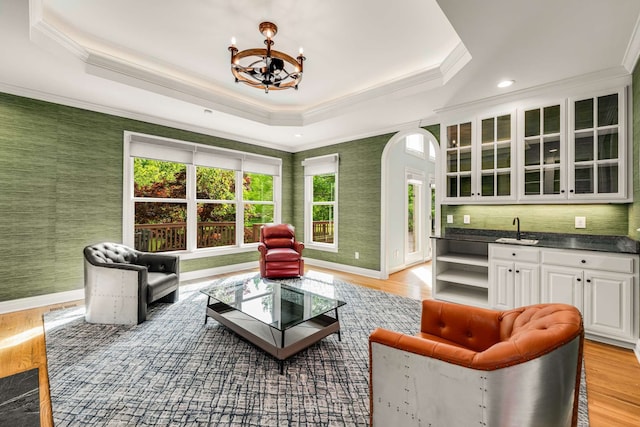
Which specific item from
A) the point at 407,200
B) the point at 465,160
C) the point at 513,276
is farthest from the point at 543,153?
the point at 407,200

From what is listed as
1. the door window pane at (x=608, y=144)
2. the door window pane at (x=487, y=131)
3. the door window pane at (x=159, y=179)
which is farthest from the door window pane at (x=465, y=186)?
the door window pane at (x=159, y=179)

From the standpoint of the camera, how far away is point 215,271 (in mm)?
5262

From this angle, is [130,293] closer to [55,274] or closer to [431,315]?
[55,274]

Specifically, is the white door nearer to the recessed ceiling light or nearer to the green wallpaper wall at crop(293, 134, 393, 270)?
the green wallpaper wall at crop(293, 134, 393, 270)

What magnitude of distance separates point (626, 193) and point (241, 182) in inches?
213

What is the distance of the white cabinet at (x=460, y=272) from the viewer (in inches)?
139

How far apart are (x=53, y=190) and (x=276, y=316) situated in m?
3.48

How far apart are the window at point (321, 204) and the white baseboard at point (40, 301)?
13.2 feet

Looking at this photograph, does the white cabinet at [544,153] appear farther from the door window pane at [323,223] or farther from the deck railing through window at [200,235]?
the deck railing through window at [200,235]

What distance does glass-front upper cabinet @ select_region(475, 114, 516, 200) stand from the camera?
3.46 meters

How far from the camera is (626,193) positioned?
9.18 feet

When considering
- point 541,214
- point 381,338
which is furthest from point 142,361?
point 541,214

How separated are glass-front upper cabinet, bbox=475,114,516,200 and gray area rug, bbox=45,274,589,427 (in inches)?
A: 75.1

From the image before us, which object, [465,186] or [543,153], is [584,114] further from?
[465,186]
